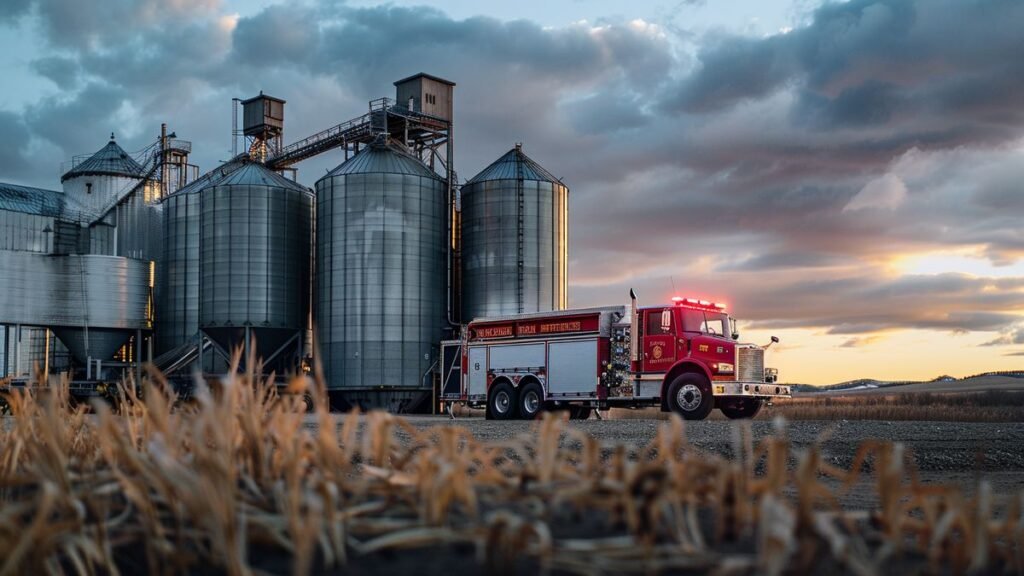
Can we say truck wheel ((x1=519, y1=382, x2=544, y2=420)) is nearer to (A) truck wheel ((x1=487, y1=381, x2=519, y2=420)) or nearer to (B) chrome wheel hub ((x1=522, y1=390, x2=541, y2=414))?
(B) chrome wheel hub ((x1=522, y1=390, x2=541, y2=414))

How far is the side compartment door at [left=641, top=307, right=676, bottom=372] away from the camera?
82.0ft

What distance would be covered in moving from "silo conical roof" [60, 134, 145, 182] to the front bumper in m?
52.0

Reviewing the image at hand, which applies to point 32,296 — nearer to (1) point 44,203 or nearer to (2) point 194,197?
(2) point 194,197

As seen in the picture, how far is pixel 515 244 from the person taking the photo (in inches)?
1741

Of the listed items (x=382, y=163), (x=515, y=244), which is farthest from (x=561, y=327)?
(x=382, y=163)

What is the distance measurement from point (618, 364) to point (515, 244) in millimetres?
18445

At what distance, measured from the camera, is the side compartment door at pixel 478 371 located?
99.0 ft

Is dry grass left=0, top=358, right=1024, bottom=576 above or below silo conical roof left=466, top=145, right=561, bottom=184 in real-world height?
below

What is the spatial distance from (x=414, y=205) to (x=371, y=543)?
138 ft

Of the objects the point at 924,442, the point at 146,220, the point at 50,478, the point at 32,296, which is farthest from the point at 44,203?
the point at 50,478

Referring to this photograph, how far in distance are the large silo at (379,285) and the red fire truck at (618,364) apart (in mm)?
12681

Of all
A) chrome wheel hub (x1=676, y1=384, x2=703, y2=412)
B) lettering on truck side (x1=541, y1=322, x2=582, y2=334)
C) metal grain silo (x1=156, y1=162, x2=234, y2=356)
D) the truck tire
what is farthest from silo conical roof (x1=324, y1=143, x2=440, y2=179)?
chrome wheel hub (x1=676, y1=384, x2=703, y2=412)

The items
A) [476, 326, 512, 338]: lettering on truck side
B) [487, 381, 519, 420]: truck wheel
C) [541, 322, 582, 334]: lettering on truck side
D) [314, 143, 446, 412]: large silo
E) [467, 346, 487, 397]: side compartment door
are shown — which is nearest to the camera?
[541, 322, 582, 334]: lettering on truck side

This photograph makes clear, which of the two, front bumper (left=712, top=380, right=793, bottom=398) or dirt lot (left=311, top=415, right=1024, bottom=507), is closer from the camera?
dirt lot (left=311, top=415, right=1024, bottom=507)
